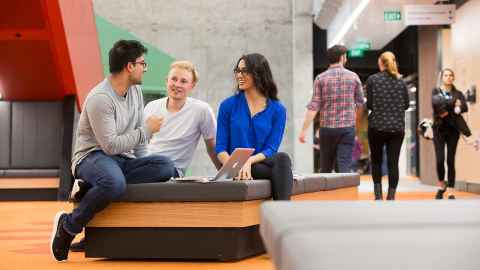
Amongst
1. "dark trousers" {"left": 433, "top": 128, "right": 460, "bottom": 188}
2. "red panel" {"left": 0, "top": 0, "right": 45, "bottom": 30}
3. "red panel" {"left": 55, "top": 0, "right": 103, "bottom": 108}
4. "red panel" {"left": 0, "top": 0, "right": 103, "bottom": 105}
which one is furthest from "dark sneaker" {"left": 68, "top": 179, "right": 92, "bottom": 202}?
"red panel" {"left": 0, "top": 0, "right": 45, "bottom": 30}

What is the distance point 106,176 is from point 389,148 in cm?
415

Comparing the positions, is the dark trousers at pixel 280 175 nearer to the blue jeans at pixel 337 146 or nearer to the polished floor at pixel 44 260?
the polished floor at pixel 44 260

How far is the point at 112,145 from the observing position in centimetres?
409

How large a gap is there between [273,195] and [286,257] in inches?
137

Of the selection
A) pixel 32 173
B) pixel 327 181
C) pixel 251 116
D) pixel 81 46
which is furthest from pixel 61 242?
pixel 32 173

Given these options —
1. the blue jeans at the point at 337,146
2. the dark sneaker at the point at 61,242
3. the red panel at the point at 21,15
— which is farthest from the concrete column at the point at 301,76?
the dark sneaker at the point at 61,242

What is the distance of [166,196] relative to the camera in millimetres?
4055

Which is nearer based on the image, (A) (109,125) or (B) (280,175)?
(A) (109,125)

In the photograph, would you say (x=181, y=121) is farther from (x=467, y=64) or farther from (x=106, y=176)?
(x=467, y=64)

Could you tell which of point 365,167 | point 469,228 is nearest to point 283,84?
point 469,228

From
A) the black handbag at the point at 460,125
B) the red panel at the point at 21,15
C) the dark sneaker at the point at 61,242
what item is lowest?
the dark sneaker at the point at 61,242

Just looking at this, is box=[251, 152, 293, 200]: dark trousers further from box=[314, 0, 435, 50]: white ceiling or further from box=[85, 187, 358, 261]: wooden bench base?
box=[314, 0, 435, 50]: white ceiling

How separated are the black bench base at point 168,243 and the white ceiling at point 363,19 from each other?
37.6 ft

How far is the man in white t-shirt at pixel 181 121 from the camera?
15.8 feet
